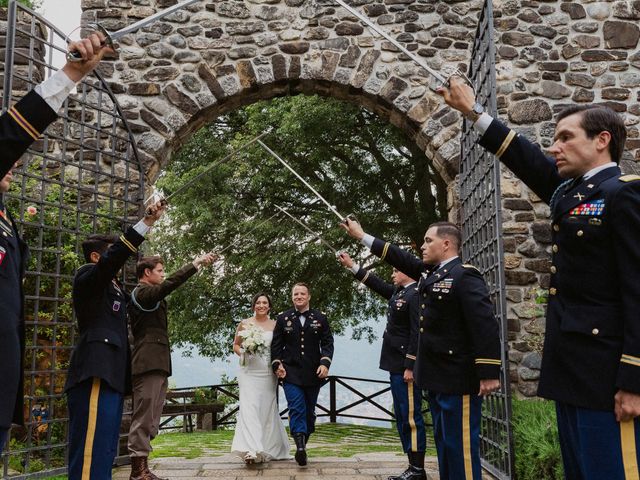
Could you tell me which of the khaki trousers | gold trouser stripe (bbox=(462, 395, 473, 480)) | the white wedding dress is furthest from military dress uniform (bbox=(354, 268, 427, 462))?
the khaki trousers

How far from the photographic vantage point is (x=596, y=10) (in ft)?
22.7

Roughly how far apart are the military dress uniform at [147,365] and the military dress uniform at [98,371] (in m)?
1.21

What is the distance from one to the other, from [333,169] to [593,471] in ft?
33.4

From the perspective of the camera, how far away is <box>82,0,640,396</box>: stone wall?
686 centimetres

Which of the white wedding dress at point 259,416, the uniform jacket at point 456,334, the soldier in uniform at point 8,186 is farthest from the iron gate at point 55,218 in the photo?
the uniform jacket at point 456,334

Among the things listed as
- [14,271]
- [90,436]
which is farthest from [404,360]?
[14,271]

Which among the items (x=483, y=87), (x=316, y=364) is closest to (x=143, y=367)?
(x=316, y=364)

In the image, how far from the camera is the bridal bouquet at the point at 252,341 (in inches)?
267

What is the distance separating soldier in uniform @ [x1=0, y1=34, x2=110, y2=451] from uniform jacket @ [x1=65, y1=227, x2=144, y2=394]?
0.77 metres

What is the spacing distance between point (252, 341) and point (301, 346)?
1.69ft

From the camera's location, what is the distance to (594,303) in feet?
7.35

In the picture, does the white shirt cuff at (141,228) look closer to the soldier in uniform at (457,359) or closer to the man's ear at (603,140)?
the soldier in uniform at (457,359)

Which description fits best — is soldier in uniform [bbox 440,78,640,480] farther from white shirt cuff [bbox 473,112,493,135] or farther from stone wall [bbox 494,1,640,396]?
stone wall [bbox 494,1,640,396]

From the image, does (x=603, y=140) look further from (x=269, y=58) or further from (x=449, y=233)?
(x=269, y=58)
